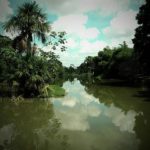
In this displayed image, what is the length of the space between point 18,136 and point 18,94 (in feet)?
43.0

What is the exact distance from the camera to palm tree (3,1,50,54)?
2499cm

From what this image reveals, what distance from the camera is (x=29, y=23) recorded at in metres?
25.2

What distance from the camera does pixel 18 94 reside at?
23344mm

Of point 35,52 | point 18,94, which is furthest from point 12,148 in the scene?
point 35,52

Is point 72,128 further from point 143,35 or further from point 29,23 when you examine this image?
point 143,35

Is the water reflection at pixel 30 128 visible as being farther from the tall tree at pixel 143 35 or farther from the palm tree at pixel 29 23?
the tall tree at pixel 143 35

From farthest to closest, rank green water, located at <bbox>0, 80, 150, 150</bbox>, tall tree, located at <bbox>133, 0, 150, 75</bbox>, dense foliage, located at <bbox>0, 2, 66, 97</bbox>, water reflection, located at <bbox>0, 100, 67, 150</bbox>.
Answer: tall tree, located at <bbox>133, 0, 150, 75</bbox> → dense foliage, located at <bbox>0, 2, 66, 97</bbox> → water reflection, located at <bbox>0, 100, 67, 150</bbox> → green water, located at <bbox>0, 80, 150, 150</bbox>

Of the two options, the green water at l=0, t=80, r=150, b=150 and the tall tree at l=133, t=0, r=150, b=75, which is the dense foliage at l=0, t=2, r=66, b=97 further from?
the tall tree at l=133, t=0, r=150, b=75

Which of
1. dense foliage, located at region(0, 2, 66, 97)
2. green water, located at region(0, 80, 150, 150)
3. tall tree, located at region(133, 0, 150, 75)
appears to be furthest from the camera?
tall tree, located at region(133, 0, 150, 75)

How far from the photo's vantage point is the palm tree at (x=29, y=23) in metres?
25.0

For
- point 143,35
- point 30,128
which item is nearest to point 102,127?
point 30,128

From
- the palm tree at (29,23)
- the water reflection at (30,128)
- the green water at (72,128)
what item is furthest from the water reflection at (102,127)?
the palm tree at (29,23)

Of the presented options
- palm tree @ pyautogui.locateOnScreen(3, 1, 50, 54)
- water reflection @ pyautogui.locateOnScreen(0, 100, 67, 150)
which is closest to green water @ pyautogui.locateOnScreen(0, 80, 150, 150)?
water reflection @ pyautogui.locateOnScreen(0, 100, 67, 150)

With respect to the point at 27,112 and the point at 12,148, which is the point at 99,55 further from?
the point at 12,148
